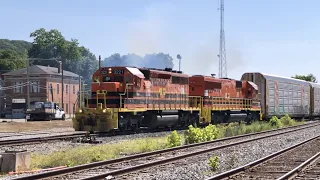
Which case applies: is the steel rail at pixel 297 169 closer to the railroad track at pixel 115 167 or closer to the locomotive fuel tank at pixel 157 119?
the railroad track at pixel 115 167

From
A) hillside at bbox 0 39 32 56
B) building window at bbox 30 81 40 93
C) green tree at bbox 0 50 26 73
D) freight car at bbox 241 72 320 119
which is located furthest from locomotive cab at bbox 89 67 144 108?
hillside at bbox 0 39 32 56

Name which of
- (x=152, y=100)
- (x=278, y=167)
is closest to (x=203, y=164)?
(x=278, y=167)

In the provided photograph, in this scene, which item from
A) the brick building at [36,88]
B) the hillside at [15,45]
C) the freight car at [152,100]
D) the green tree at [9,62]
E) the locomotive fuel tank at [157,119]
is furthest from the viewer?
the hillside at [15,45]

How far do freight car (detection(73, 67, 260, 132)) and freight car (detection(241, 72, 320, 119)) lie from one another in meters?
4.47

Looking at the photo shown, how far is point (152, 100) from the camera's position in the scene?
25.8m

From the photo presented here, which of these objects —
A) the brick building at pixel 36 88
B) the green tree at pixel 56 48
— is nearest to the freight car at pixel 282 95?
the brick building at pixel 36 88

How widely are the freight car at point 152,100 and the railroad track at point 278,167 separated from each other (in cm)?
974

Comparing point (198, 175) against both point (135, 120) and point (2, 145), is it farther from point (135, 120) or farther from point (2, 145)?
point (135, 120)

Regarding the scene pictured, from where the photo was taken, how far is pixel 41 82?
76.6 metres

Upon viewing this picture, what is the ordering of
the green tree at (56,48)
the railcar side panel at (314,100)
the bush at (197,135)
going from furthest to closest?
the green tree at (56,48) < the railcar side panel at (314,100) < the bush at (197,135)

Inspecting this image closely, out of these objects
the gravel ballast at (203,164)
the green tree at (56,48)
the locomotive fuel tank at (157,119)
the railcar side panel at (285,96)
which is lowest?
the gravel ballast at (203,164)

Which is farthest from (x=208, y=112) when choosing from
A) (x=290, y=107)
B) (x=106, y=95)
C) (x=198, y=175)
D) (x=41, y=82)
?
(x=41, y=82)

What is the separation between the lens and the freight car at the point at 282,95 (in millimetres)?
38375

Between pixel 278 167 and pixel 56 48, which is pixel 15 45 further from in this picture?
pixel 278 167
